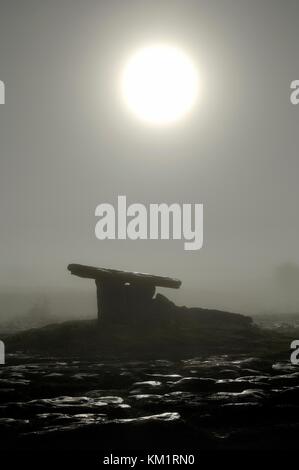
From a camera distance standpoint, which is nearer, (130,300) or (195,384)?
(195,384)

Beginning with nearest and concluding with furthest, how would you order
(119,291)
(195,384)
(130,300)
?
(195,384)
(119,291)
(130,300)

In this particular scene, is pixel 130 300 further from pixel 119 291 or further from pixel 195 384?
pixel 195 384

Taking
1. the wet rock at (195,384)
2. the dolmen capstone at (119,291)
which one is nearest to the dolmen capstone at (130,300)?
the dolmen capstone at (119,291)

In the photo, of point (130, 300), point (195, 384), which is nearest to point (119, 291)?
point (130, 300)

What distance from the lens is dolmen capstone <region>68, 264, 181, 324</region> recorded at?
24172 mm

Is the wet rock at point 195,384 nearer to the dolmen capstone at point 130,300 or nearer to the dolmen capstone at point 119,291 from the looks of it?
the dolmen capstone at point 130,300

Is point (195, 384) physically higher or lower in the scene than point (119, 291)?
lower

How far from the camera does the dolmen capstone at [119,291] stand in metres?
24.2

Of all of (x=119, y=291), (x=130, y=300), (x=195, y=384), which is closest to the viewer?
(x=195, y=384)

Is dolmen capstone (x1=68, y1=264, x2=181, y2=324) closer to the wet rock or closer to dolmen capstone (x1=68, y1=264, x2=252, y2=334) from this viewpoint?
dolmen capstone (x1=68, y1=264, x2=252, y2=334)

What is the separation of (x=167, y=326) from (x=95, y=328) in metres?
4.62

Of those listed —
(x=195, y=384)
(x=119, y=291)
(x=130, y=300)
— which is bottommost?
(x=195, y=384)

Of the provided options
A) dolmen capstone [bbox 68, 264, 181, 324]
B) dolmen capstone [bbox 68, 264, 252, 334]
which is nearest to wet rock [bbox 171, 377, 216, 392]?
dolmen capstone [bbox 68, 264, 252, 334]

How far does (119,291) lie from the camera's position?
2436 cm
